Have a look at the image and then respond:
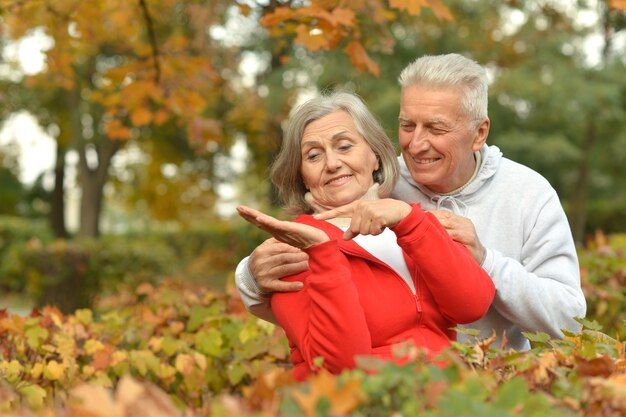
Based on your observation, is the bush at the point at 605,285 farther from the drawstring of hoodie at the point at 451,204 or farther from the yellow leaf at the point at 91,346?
the yellow leaf at the point at 91,346

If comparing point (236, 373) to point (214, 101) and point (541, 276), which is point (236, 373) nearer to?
point (541, 276)

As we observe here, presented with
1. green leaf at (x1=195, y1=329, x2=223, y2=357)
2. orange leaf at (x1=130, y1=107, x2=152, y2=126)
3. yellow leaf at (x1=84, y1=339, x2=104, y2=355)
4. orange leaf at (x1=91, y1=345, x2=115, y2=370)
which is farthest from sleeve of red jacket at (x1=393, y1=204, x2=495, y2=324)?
orange leaf at (x1=130, y1=107, x2=152, y2=126)

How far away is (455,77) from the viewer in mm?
3186

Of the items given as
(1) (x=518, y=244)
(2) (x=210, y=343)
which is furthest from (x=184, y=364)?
(1) (x=518, y=244)

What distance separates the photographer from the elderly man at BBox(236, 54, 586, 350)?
2986 millimetres

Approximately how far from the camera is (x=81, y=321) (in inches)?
167

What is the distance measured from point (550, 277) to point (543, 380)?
3.97 ft

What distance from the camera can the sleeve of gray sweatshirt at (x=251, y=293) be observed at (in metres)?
3.09

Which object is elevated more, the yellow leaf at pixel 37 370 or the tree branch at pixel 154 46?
the tree branch at pixel 154 46

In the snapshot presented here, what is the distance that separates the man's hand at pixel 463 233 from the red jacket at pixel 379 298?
7 centimetres

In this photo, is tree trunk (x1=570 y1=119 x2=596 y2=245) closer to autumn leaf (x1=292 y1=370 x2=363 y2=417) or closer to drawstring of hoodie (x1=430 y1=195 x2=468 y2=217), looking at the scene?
drawstring of hoodie (x1=430 y1=195 x2=468 y2=217)

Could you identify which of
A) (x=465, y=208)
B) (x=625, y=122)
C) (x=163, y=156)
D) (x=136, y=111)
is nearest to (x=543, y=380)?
(x=465, y=208)

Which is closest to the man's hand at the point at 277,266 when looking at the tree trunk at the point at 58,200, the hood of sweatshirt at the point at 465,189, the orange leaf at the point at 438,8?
the hood of sweatshirt at the point at 465,189

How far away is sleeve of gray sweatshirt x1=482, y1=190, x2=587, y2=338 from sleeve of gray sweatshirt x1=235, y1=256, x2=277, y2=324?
84 cm
